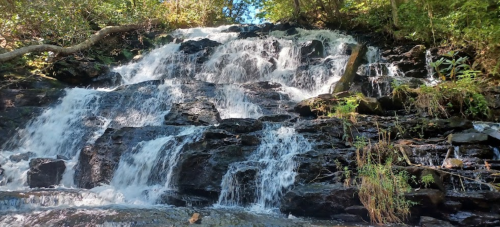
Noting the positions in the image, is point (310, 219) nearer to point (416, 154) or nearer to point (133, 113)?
point (416, 154)

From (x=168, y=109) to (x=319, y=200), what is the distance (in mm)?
6818

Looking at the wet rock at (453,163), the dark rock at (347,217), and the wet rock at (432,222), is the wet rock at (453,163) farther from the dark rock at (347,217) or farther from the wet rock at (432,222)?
the dark rock at (347,217)

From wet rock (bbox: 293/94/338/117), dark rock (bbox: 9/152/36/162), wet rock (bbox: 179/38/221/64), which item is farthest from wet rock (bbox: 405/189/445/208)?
wet rock (bbox: 179/38/221/64)

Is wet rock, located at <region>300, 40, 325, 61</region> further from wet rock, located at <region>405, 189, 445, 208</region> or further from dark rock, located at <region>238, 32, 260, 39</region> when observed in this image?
wet rock, located at <region>405, 189, 445, 208</region>

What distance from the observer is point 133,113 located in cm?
1043

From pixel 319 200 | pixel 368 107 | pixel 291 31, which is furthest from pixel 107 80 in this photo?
pixel 319 200

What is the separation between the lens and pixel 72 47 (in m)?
12.9

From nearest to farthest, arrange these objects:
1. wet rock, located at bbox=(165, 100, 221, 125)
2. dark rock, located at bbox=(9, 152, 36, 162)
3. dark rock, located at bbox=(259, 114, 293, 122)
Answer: dark rock, located at bbox=(9, 152, 36, 162)
dark rock, located at bbox=(259, 114, 293, 122)
wet rock, located at bbox=(165, 100, 221, 125)

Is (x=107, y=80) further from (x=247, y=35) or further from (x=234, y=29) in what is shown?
(x=234, y=29)

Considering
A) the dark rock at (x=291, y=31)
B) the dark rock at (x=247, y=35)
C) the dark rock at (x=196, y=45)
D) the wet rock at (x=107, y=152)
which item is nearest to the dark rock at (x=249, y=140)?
the wet rock at (x=107, y=152)

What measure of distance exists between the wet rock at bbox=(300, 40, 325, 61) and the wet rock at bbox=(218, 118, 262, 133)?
705 centimetres

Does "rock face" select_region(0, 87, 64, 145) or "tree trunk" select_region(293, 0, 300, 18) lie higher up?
"tree trunk" select_region(293, 0, 300, 18)

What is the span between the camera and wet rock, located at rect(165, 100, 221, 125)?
899 cm

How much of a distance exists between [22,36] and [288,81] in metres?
10.8
